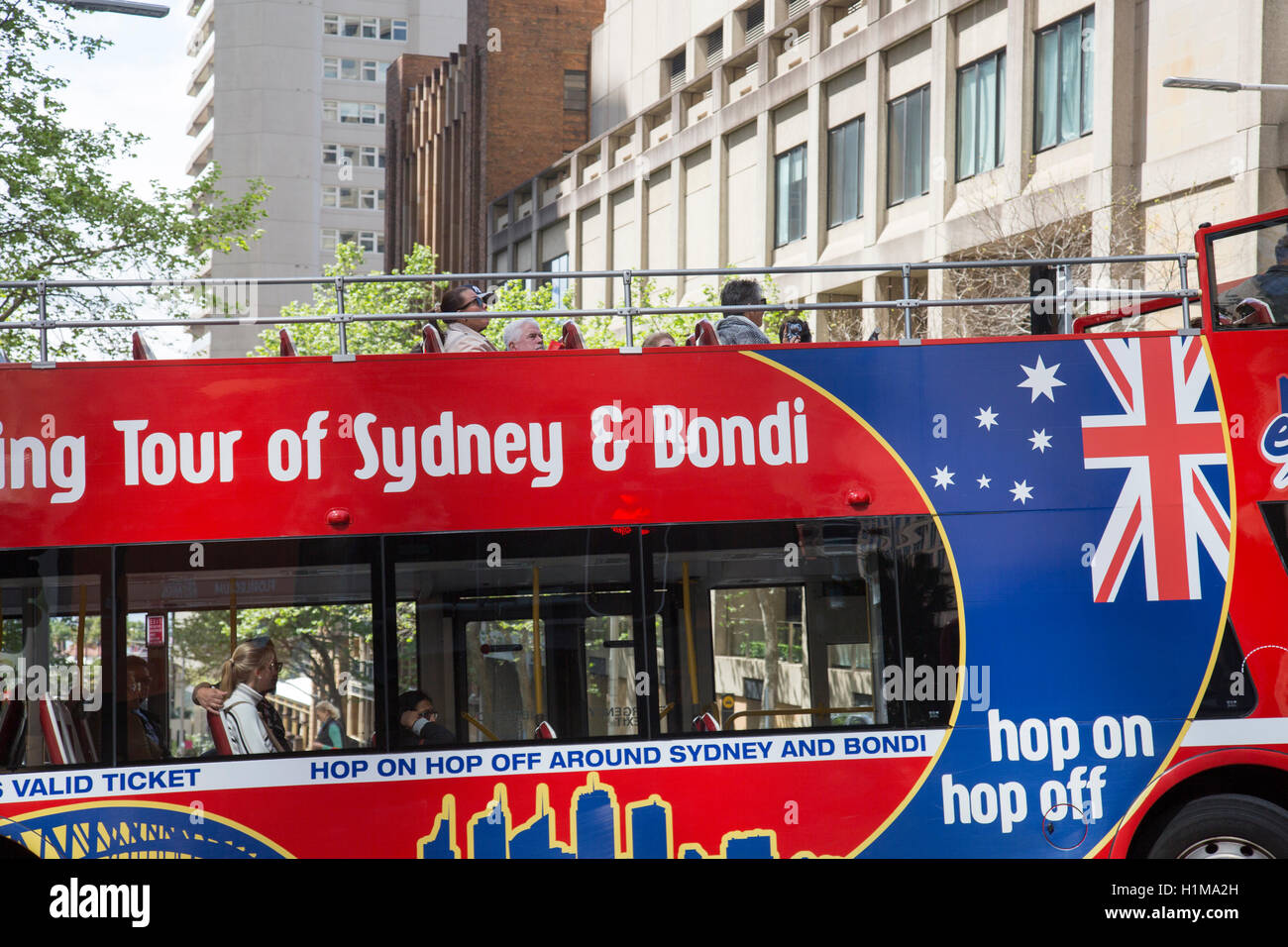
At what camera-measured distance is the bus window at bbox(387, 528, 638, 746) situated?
25.0 ft

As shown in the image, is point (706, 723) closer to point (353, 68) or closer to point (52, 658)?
point (52, 658)

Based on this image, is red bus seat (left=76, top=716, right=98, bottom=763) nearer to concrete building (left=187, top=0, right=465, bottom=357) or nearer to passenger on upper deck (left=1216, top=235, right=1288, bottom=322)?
passenger on upper deck (left=1216, top=235, right=1288, bottom=322)

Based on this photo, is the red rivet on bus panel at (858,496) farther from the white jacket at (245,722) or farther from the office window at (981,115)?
the office window at (981,115)

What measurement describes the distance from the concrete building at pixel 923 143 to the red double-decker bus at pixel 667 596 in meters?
13.1

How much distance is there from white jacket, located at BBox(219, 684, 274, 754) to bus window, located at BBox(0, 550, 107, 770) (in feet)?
2.28

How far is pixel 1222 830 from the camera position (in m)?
7.72

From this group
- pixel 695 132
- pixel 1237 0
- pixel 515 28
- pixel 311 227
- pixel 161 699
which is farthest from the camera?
pixel 311 227

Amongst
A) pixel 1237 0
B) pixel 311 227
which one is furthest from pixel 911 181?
pixel 311 227

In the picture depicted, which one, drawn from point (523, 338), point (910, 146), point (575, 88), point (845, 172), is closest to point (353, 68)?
point (575, 88)

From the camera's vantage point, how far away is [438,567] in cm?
770

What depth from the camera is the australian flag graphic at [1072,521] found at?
7.76m
